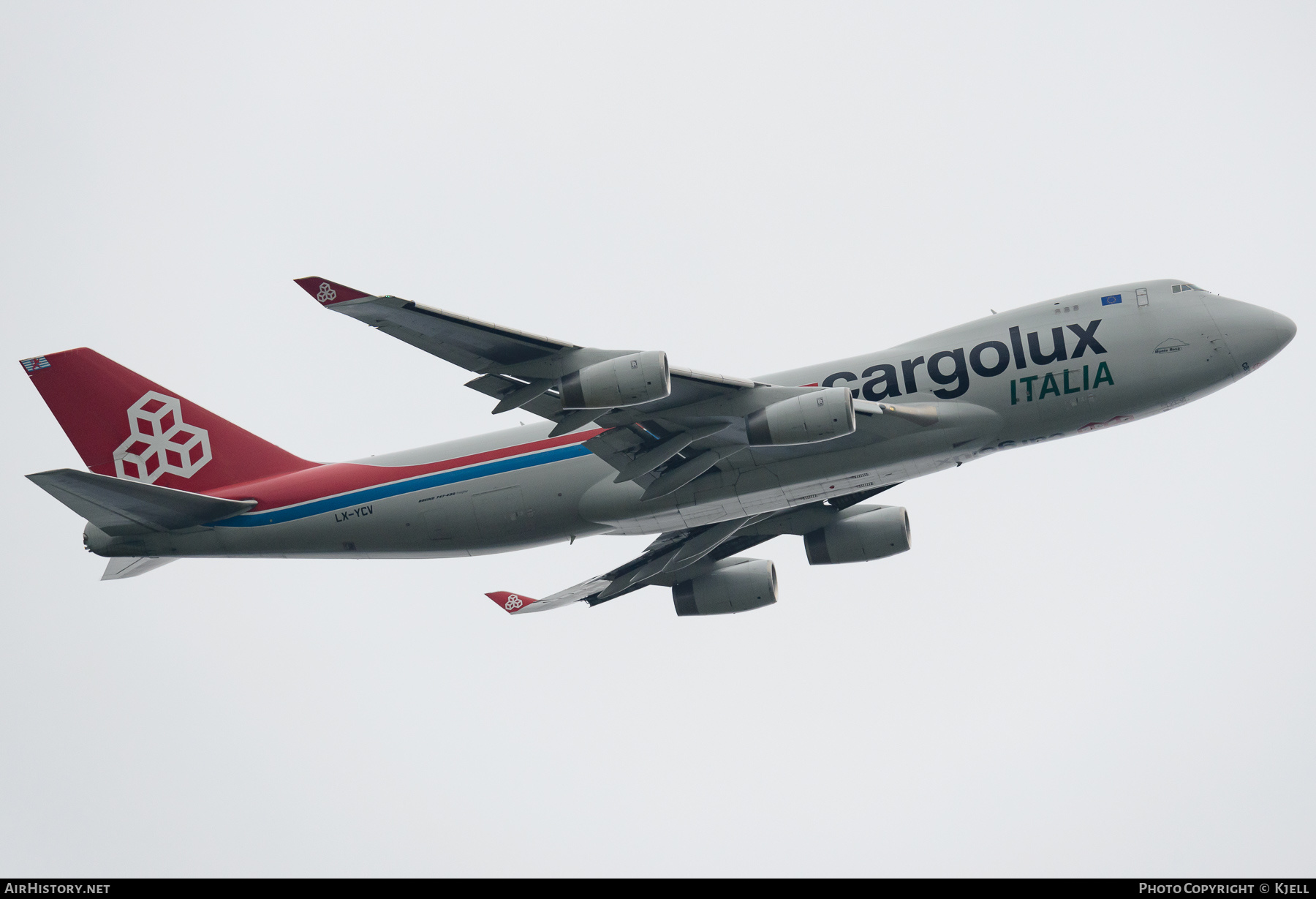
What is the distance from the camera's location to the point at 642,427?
1118 inches

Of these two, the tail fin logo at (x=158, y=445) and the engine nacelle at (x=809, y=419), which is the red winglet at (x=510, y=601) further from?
the engine nacelle at (x=809, y=419)

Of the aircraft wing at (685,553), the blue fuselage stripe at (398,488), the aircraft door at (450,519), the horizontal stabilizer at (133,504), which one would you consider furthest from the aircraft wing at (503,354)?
the horizontal stabilizer at (133,504)

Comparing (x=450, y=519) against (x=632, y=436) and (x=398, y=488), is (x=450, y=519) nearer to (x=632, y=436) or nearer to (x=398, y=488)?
(x=398, y=488)

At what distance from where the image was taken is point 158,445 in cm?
3478

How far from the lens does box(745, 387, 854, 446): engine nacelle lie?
26.4 meters

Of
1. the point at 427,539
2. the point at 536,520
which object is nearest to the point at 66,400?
the point at 427,539

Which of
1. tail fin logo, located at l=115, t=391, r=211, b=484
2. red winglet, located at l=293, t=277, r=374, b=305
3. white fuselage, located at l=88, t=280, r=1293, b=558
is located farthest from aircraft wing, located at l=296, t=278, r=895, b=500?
tail fin logo, located at l=115, t=391, r=211, b=484

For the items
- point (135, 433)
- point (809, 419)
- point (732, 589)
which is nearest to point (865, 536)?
point (732, 589)

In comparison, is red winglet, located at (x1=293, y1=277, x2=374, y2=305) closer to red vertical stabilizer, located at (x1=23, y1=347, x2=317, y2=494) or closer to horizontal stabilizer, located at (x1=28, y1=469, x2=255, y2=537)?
horizontal stabilizer, located at (x1=28, y1=469, x2=255, y2=537)

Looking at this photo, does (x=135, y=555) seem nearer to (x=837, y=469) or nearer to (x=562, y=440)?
(x=562, y=440)

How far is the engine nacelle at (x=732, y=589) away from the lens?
36781mm

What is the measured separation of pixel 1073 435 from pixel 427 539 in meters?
17.8

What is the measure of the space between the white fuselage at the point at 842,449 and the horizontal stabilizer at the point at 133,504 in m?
0.42

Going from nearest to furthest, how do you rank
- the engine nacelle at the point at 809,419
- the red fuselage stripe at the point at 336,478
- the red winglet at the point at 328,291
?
the red winglet at the point at 328,291 → the engine nacelle at the point at 809,419 → the red fuselage stripe at the point at 336,478
